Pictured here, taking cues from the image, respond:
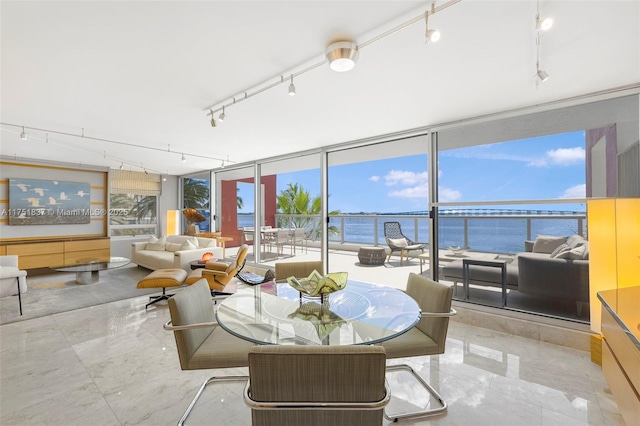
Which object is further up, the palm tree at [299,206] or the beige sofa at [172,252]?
the palm tree at [299,206]

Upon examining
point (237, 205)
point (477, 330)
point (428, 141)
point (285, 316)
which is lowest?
point (477, 330)

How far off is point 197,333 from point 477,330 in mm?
2969

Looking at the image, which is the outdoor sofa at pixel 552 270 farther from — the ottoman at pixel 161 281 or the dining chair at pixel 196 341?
the ottoman at pixel 161 281

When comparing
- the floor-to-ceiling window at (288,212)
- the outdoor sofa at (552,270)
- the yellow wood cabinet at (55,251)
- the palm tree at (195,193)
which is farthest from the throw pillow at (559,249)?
the palm tree at (195,193)

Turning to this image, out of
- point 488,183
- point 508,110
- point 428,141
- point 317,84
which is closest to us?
point 317,84

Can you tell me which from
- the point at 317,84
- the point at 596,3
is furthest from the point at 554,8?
the point at 317,84

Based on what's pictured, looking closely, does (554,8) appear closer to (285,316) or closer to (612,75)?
(612,75)

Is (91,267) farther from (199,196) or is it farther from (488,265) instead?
(488,265)

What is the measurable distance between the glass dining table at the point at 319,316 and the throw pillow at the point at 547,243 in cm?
204

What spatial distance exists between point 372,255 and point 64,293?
209 inches

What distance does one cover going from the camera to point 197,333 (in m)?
1.89

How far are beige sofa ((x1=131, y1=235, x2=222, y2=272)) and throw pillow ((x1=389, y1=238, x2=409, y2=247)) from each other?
11.4 feet

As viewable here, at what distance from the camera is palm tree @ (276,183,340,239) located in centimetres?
642

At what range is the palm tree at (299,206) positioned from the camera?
21.1ft
